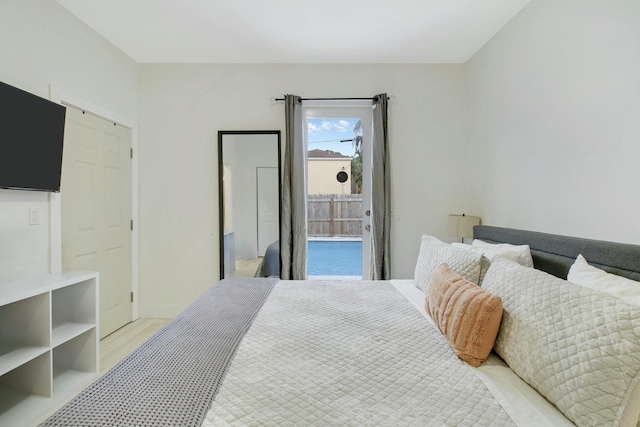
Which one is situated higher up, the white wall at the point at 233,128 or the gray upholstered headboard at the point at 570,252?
the white wall at the point at 233,128

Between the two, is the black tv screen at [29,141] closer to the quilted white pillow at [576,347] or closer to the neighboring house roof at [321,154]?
the neighboring house roof at [321,154]

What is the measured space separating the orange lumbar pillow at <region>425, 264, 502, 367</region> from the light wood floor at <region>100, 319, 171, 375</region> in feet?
7.33

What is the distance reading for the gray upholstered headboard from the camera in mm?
1286

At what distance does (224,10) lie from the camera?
7.70ft

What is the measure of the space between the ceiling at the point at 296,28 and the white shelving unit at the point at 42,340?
6.81ft

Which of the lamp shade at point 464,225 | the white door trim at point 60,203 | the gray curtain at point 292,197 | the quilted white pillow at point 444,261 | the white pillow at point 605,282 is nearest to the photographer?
the white pillow at point 605,282

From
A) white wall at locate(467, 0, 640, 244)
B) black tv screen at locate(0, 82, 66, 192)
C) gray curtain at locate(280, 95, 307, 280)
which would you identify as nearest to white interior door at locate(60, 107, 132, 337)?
black tv screen at locate(0, 82, 66, 192)

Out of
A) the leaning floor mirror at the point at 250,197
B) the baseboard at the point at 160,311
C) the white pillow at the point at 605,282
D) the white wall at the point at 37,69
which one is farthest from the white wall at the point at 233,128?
the white pillow at the point at 605,282

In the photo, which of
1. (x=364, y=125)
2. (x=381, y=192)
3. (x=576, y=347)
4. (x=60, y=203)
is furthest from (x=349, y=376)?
(x=364, y=125)

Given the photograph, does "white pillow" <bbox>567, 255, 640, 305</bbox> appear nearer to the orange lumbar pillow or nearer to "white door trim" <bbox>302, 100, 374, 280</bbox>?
the orange lumbar pillow

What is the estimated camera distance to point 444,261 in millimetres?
1867

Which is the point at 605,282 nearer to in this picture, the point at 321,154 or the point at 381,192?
the point at 381,192

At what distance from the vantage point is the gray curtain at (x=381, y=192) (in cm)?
314

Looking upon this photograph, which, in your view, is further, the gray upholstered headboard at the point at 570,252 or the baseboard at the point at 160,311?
the baseboard at the point at 160,311
